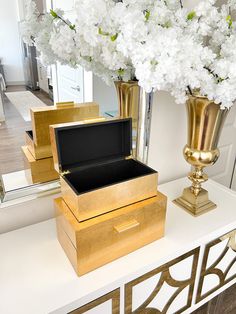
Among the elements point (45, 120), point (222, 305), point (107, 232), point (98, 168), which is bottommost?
point (222, 305)

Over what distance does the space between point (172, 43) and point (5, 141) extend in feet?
2.16

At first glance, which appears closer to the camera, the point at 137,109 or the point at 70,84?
the point at 70,84

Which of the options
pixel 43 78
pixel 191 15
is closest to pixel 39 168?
pixel 43 78

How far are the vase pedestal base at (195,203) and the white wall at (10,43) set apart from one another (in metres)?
0.82

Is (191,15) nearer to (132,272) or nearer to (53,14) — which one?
(53,14)

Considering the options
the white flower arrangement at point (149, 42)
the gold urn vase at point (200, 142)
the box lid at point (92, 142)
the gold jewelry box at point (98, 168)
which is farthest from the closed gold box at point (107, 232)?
the white flower arrangement at point (149, 42)

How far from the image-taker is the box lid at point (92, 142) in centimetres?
82

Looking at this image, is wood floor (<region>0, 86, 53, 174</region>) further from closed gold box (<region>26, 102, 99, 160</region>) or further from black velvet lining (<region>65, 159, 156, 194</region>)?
black velvet lining (<region>65, 159, 156, 194</region>)

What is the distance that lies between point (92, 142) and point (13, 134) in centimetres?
30

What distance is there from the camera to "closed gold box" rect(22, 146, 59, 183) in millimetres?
955

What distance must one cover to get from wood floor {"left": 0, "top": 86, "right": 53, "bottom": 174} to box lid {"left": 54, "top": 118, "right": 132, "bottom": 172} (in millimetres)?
203

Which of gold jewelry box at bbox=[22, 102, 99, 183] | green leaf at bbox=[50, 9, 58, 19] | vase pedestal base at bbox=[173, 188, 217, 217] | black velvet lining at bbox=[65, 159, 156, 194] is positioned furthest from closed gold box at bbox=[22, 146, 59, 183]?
vase pedestal base at bbox=[173, 188, 217, 217]

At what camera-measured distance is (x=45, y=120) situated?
0.92 m

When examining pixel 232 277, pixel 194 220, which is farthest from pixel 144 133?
pixel 232 277
